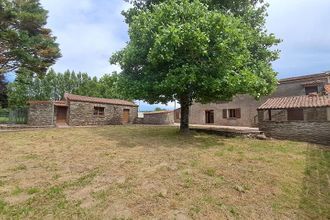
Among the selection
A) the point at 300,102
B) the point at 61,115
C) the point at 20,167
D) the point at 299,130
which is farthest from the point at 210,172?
the point at 61,115

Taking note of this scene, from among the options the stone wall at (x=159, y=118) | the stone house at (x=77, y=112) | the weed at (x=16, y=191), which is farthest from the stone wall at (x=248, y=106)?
the weed at (x=16, y=191)

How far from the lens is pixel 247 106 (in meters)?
28.6

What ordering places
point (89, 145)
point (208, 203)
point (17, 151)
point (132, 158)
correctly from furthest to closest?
point (89, 145) < point (17, 151) < point (132, 158) < point (208, 203)

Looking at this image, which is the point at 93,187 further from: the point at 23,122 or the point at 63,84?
the point at 63,84

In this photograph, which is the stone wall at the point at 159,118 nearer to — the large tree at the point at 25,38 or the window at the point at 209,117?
the window at the point at 209,117

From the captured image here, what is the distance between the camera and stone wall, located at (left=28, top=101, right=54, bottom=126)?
25.5 meters

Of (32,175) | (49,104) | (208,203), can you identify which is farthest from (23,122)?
(208,203)

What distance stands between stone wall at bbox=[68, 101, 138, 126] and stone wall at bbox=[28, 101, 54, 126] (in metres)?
2.03

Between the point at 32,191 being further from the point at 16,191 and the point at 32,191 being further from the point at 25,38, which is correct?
the point at 25,38

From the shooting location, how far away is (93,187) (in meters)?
7.52

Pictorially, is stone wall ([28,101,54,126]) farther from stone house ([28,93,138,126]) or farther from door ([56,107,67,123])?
door ([56,107,67,123])

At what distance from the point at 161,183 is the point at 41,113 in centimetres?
2298

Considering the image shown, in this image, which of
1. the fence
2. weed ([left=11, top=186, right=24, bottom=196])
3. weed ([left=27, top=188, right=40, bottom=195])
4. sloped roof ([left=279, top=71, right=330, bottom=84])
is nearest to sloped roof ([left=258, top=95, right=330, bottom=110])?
A: sloped roof ([left=279, top=71, right=330, bottom=84])

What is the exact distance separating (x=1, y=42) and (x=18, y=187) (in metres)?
28.6
